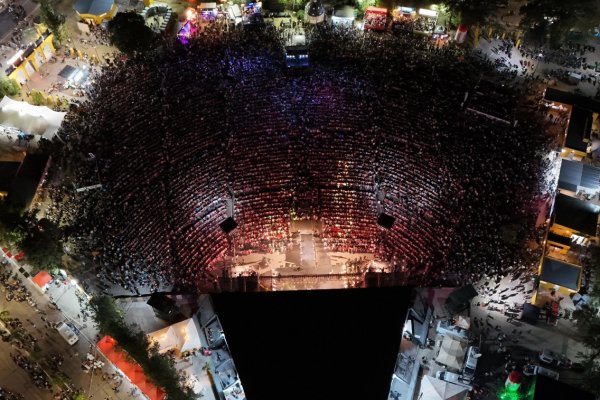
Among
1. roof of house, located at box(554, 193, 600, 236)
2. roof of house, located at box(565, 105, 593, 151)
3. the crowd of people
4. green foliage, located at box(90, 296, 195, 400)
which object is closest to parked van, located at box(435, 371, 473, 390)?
the crowd of people

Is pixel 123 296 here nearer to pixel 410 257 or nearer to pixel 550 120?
pixel 410 257

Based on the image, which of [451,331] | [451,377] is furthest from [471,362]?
[451,331]

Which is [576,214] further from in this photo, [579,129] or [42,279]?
[42,279]

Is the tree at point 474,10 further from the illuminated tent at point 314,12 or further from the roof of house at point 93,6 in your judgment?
the roof of house at point 93,6

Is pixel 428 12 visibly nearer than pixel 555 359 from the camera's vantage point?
No

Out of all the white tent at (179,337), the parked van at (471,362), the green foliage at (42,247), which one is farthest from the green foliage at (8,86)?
the parked van at (471,362)

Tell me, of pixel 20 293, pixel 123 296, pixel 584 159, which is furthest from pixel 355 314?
pixel 584 159
